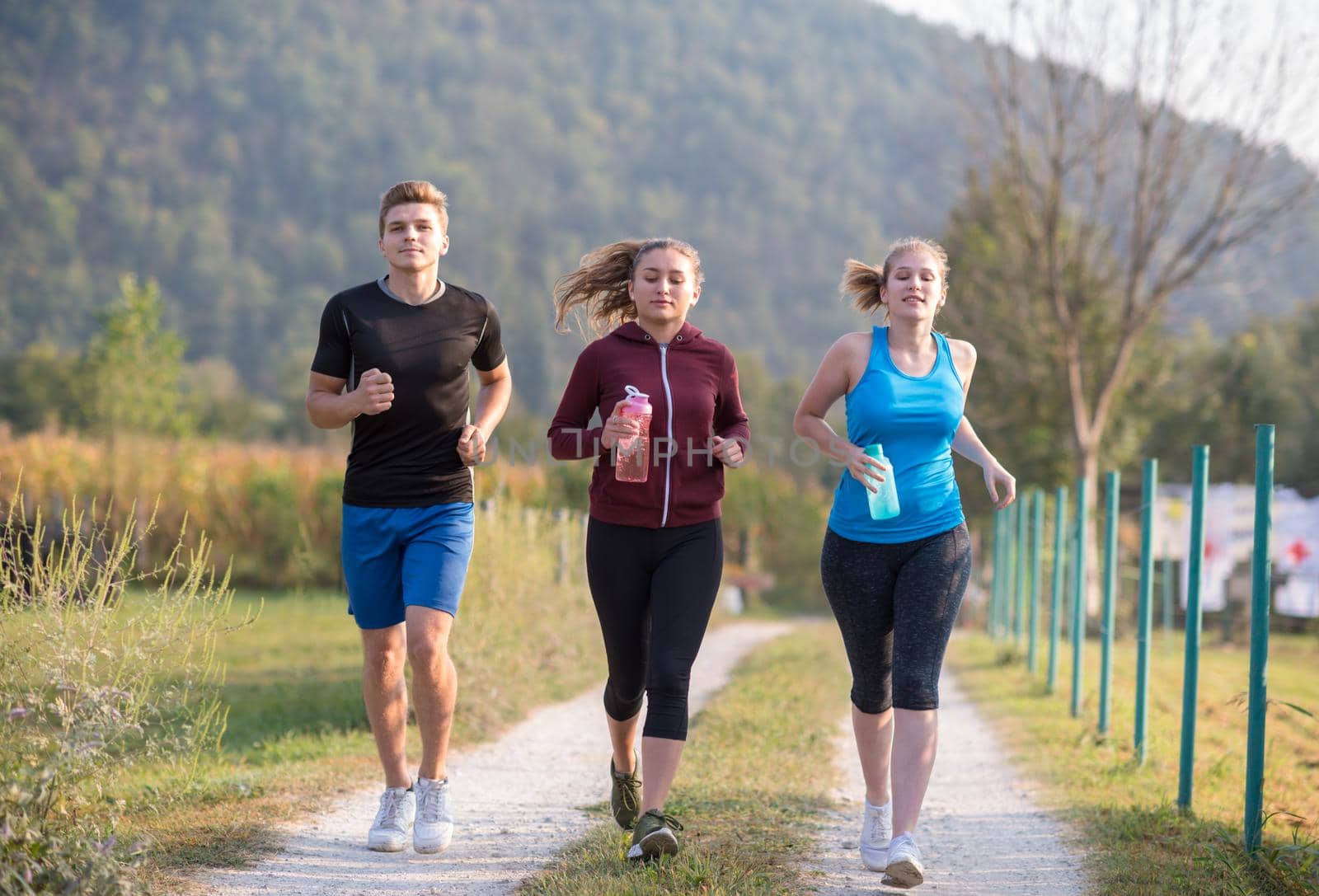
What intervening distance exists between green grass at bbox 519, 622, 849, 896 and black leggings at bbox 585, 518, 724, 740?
0.45 meters

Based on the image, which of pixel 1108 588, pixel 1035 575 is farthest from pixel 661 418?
pixel 1035 575

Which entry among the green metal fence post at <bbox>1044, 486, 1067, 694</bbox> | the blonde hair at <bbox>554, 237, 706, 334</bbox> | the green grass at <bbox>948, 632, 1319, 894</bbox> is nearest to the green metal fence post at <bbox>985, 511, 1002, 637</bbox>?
the green grass at <bbox>948, 632, 1319, 894</bbox>

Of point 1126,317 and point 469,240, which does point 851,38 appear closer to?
point 469,240

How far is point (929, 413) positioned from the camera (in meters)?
4.31

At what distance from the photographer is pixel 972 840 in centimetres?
529

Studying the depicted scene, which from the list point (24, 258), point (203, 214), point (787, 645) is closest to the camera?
point (787, 645)

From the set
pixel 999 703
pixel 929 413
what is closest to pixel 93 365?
pixel 999 703

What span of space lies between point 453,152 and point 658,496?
12397cm

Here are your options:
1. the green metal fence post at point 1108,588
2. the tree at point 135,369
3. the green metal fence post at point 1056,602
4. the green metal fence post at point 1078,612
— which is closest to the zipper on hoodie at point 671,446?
the green metal fence post at point 1108,588

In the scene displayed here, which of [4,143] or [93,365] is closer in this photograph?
[93,365]

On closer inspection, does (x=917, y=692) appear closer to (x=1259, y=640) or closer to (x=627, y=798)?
(x=627, y=798)

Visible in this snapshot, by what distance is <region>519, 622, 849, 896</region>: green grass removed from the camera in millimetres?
4027

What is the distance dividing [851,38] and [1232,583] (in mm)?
134828

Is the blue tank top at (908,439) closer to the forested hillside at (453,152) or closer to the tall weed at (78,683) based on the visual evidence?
the tall weed at (78,683)
